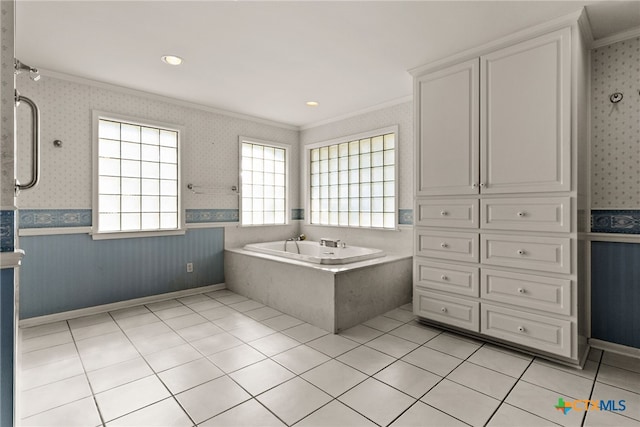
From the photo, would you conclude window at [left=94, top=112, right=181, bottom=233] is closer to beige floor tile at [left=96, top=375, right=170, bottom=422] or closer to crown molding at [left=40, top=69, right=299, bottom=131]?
crown molding at [left=40, top=69, right=299, bottom=131]

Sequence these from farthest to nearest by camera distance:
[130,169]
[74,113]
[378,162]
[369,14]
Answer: [378,162], [130,169], [74,113], [369,14]

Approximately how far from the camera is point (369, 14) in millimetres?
2184

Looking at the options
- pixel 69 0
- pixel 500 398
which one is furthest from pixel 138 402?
pixel 69 0

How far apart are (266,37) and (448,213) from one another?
2.01 m

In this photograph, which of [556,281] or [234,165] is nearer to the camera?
[556,281]

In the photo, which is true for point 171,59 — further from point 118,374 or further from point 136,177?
point 118,374

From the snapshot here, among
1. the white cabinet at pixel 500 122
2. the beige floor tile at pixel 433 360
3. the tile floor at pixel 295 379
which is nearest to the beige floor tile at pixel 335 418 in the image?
the tile floor at pixel 295 379

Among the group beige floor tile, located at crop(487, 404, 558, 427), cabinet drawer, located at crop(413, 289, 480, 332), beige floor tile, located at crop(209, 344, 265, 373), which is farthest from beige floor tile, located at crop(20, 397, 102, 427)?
cabinet drawer, located at crop(413, 289, 480, 332)

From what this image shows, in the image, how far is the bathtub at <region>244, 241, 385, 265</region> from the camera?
126 inches

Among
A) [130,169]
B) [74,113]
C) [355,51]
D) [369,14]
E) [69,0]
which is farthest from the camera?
[130,169]

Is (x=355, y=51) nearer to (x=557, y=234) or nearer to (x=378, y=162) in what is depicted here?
(x=378, y=162)

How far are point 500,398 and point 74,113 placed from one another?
4.20m

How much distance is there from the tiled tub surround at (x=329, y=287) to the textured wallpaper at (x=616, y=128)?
1.79 meters

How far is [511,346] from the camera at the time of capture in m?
2.47
